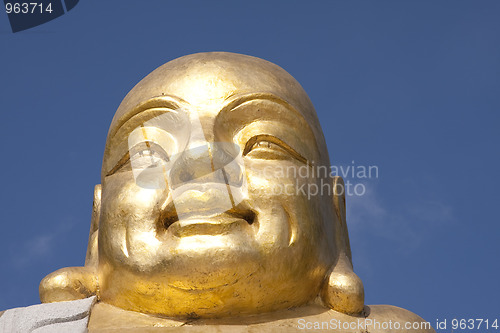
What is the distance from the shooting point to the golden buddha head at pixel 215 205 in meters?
5.05

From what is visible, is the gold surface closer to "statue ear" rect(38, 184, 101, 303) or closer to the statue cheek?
"statue ear" rect(38, 184, 101, 303)

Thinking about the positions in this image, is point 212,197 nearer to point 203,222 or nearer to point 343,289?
point 203,222

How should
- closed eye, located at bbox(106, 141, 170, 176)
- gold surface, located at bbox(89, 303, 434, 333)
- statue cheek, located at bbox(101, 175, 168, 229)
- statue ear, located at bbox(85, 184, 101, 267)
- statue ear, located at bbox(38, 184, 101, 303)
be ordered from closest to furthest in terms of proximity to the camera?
gold surface, located at bbox(89, 303, 434, 333)
statue cheek, located at bbox(101, 175, 168, 229)
statue ear, located at bbox(38, 184, 101, 303)
closed eye, located at bbox(106, 141, 170, 176)
statue ear, located at bbox(85, 184, 101, 267)

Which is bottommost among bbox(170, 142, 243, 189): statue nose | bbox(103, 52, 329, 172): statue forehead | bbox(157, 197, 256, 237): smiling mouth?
bbox(157, 197, 256, 237): smiling mouth

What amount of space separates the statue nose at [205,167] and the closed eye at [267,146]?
269 millimetres

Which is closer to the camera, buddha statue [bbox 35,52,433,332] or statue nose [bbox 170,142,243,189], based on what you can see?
buddha statue [bbox 35,52,433,332]

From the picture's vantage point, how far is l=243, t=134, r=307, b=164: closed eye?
219 inches

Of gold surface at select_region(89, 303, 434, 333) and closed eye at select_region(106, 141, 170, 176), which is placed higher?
closed eye at select_region(106, 141, 170, 176)

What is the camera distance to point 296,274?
5227 mm

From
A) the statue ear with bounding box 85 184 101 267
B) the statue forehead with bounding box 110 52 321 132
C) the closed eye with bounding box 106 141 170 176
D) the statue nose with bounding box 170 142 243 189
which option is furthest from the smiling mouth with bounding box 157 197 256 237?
the statue ear with bounding box 85 184 101 267

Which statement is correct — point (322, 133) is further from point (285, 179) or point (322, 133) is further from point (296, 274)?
point (296, 274)

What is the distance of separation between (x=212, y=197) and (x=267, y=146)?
69 centimetres

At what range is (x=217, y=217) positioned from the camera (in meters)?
5.07

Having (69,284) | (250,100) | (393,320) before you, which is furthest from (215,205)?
(393,320)
